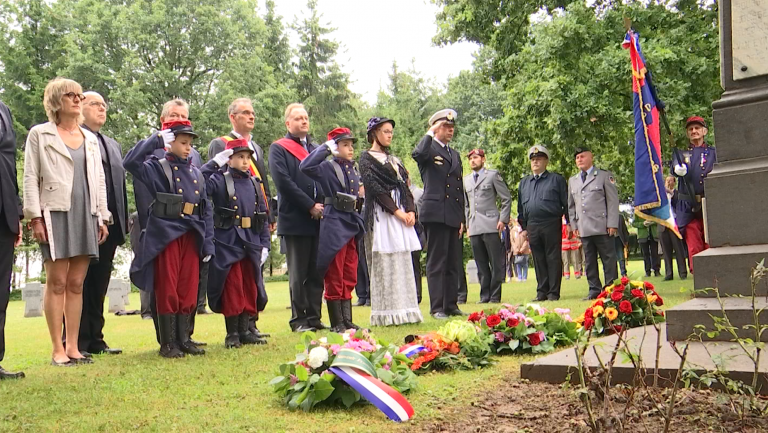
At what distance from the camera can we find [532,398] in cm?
409

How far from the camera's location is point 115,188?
6930mm

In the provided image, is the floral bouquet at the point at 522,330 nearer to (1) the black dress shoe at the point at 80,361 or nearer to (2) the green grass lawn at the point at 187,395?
(2) the green grass lawn at the point at 187,395

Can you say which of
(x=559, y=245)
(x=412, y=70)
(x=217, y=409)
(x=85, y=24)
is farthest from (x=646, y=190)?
(x=412, y=70)

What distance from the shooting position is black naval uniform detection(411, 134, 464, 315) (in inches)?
351

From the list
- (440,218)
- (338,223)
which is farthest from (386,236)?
(440,218)

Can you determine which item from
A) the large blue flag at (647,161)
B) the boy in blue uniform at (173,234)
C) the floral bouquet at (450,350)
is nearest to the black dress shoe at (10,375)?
the boy in blue uniform at (173,234)

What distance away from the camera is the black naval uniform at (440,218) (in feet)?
29.2

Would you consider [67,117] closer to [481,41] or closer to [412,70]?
[481,41]

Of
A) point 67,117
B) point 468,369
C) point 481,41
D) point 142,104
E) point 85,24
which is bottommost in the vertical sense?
point 468,369

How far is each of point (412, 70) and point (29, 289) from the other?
52.9m

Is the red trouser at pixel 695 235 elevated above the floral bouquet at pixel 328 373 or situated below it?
above

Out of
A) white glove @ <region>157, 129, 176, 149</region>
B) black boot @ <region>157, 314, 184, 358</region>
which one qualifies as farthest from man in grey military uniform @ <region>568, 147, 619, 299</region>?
white glove @ <region>157, 129, 176, 149</region>

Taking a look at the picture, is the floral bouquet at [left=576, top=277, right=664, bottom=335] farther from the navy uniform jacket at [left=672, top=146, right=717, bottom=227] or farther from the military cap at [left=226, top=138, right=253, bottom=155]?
the navy uniform jacket at [left=672, top=146, right=717, bottom=227]

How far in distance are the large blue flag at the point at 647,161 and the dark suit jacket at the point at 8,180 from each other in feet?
18.4
